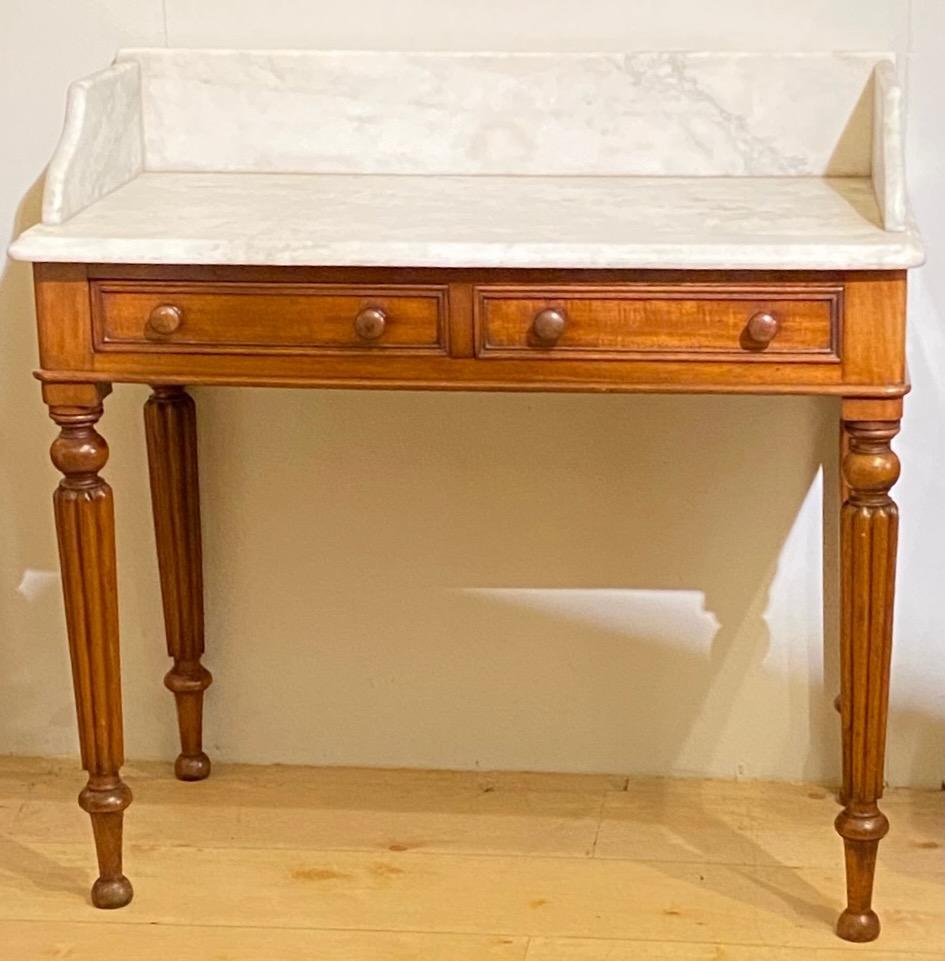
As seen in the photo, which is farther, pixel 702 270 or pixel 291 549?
pixel 291 549

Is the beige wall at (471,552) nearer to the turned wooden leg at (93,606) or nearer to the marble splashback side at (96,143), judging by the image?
the marble splashback side at (96,143)

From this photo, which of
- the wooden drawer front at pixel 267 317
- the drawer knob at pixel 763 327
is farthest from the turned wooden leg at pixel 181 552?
the drawer knob at pixel 763 327

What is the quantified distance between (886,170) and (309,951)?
→ 40.1 inches

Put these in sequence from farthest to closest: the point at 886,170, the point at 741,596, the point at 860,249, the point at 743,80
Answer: the point at 741,596 < the point at 743,80 < the point at 886,170 < the point at 860,249

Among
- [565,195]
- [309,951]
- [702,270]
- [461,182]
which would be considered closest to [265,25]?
[461,182]

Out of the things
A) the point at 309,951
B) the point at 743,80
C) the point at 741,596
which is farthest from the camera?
the point at 741,596

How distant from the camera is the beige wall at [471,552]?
6.79 ft

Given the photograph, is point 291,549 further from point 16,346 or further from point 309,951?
point 309,951

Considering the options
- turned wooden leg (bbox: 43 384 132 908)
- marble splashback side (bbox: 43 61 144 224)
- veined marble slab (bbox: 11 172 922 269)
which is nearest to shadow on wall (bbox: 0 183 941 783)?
marble splashback side (bbox: 43 61 144 224)

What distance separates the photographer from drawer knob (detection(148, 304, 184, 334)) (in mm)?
1694

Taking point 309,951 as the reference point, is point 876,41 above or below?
above

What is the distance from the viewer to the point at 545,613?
7.22 ft

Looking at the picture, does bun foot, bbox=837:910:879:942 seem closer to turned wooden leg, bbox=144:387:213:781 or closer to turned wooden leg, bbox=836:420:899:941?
turned wooden leg, bbox=836:420:899:941

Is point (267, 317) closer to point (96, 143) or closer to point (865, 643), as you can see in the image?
point (96, 143)
